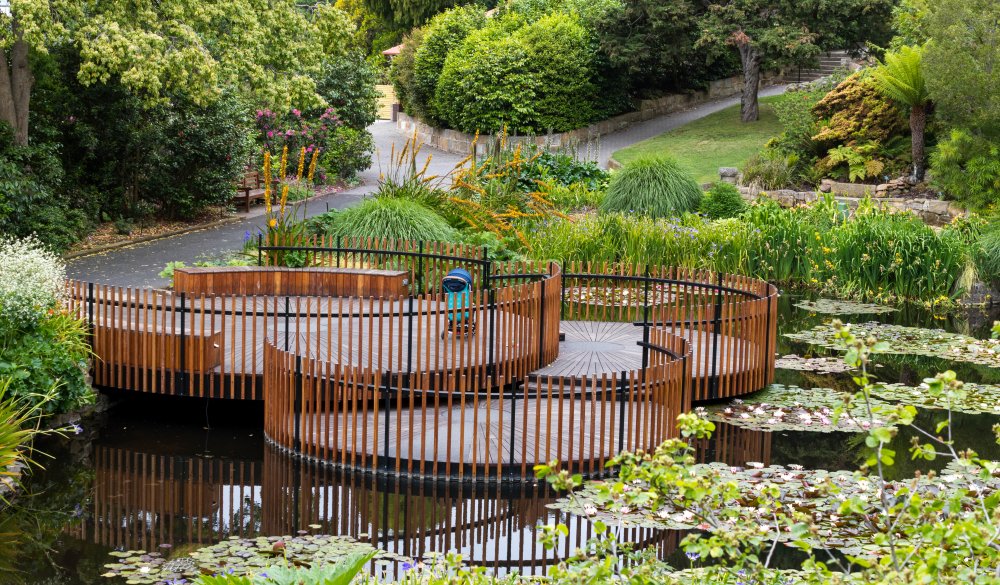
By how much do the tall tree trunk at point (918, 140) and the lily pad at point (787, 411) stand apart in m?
13.7

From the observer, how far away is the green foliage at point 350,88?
30.5 meters

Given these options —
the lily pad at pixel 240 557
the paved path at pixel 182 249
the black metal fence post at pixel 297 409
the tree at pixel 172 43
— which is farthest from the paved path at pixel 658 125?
the lily pad at pixel 240 557

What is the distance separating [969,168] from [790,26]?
10226 millimetres

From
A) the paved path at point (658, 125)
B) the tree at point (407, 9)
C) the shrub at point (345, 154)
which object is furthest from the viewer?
the tree at point (407, 9)

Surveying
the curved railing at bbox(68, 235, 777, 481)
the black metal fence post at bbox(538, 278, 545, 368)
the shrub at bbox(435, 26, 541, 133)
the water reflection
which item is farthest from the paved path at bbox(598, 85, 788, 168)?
the water reflection

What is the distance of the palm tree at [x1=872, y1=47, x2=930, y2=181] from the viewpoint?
24.3 metres

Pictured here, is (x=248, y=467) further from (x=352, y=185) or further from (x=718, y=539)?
(x=352, y=185)

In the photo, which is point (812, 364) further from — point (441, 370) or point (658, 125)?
point (658, 125)

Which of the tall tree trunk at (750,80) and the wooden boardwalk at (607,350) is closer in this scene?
the wooden boardwalk at (607,350)

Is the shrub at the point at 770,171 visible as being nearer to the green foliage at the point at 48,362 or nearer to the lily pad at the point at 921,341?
the lily pad at the point at 921,341

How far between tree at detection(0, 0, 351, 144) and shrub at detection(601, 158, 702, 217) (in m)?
5.50

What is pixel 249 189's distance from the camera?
24.7m

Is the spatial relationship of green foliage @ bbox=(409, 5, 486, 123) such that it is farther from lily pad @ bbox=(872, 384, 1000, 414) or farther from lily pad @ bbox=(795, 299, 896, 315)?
lily pad @ bbox=(872, 384, 1000, 414)

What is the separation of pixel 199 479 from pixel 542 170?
16.2m
